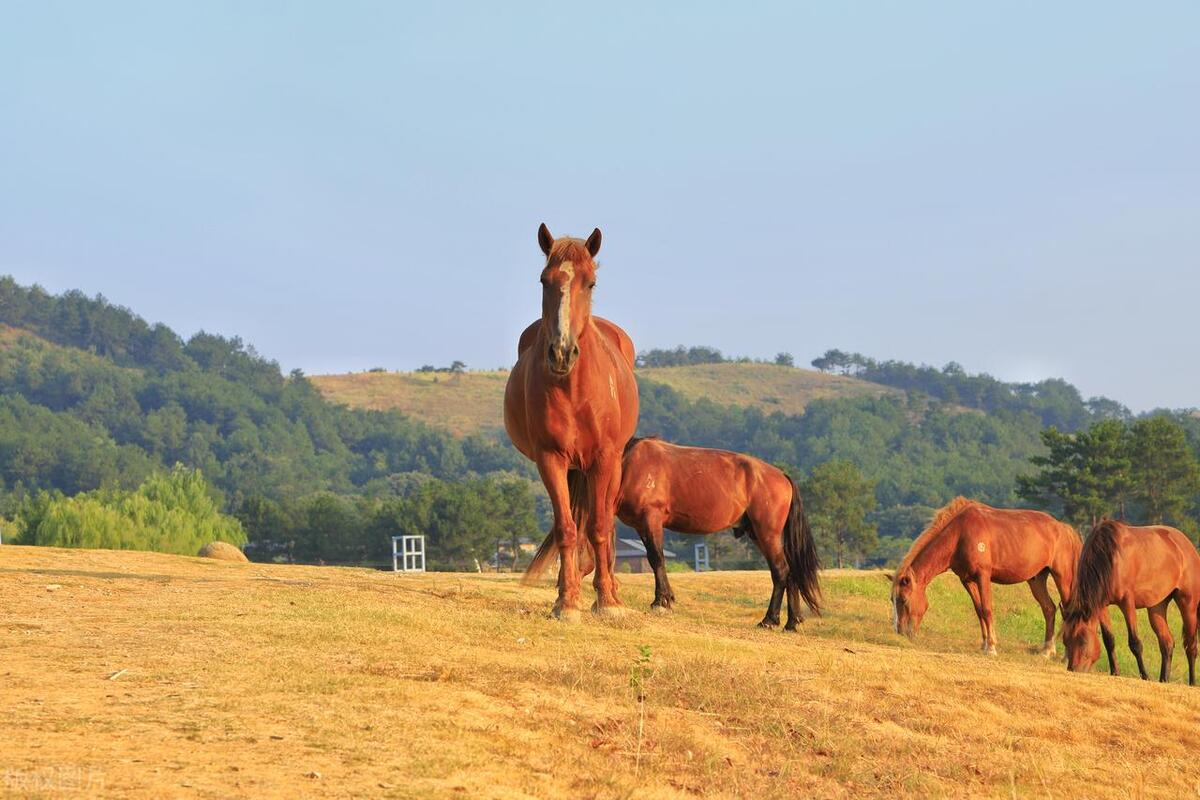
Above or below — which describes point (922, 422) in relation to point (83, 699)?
above

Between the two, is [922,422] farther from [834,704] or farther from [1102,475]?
[834,704]

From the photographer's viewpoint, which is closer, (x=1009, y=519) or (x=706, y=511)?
(x=706, y=511)

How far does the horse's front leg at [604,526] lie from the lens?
12062 mm

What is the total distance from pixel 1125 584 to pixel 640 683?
34.4 feet

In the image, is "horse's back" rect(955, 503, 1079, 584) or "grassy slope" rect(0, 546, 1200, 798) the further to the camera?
"horse's back" rect(955, 503, 1079, 584)

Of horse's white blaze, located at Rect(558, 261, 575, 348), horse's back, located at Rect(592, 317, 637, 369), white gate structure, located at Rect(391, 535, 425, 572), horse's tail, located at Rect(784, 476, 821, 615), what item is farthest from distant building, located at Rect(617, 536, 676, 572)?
horse's white blaze, located at Rect(558, 261, 575, 348)

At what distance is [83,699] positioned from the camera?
22.7 feet

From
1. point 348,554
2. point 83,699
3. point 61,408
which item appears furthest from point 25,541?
point 61,408

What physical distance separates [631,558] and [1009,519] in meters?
66.0

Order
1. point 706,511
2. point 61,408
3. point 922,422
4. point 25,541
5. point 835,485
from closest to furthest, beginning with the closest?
point 706,511 < point 25,541 < point 835,485 < point 61,408 < point 922,422

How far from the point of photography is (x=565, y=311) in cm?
1081

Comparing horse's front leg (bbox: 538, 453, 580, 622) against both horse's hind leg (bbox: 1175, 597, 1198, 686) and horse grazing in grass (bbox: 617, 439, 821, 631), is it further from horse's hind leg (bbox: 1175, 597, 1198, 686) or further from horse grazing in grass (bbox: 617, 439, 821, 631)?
horse's hind leg (bbox: 1175, 597, 1198, 686)

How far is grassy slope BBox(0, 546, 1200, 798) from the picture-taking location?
20.1 ft

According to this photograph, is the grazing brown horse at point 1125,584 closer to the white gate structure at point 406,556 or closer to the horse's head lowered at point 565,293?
the horse's head lowered at point 565,293
